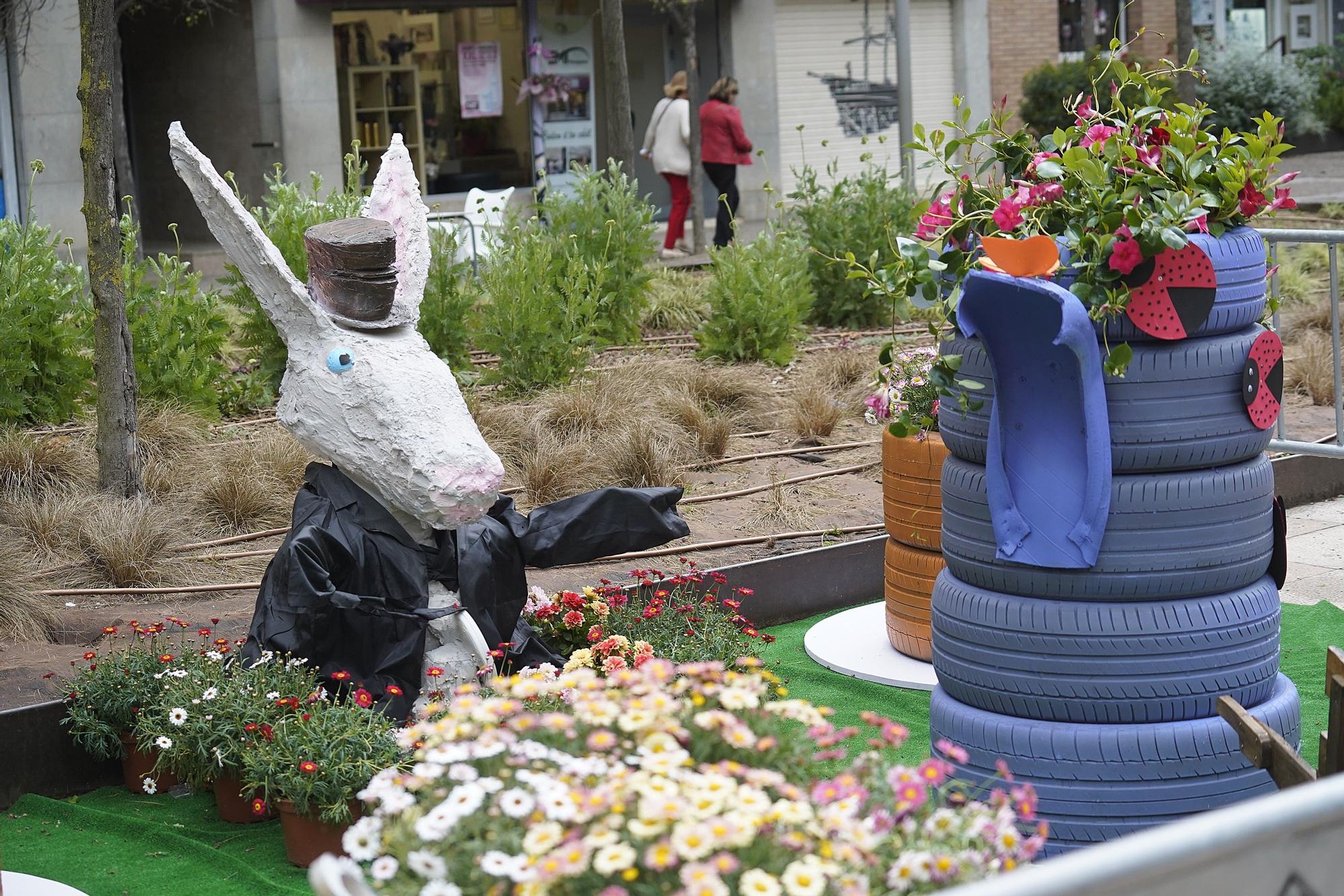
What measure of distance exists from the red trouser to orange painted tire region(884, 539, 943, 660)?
435 inches

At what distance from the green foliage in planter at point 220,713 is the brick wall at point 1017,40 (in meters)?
21.6

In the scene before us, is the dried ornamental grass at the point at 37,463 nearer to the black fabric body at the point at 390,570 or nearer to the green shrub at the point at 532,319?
the green shrub at the point at 532,319

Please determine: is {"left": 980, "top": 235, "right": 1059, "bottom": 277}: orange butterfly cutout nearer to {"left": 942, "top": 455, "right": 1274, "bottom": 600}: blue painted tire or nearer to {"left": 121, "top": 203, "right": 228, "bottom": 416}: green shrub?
{"left": 942, "top": 455, "right": 1274, "bottom": 600}: blue painted tire

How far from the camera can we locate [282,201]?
842cm

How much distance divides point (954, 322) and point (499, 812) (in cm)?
195

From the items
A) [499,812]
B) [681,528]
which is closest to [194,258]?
[681,528]

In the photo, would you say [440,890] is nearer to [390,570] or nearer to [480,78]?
[390,570]

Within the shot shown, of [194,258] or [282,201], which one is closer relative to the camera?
[282,201]

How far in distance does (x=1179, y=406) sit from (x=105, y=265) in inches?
189

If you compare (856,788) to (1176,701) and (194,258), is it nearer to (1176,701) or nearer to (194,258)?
(1176,701)

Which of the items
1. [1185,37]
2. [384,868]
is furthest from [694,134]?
[384,868]

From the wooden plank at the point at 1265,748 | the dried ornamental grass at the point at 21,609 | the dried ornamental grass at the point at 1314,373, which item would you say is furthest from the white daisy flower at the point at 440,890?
the dried ornamental grass at the point at 1314,373

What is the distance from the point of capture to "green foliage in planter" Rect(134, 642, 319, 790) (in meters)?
4.05

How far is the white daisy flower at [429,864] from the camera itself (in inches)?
76.4
